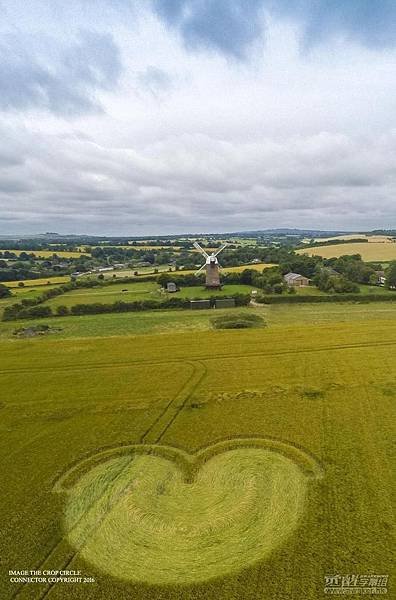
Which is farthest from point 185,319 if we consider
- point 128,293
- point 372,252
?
point 372,252

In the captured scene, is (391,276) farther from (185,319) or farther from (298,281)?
(185,319)

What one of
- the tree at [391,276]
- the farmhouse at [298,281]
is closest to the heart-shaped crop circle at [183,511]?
the farmhouse at [298,281]

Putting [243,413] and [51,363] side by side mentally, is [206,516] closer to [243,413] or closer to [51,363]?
[243,413]

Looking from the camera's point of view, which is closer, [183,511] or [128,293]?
[183,511]

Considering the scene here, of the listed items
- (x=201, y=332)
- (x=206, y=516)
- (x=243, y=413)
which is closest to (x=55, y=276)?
(x=201, y=332)

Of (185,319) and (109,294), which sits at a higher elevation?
(109,294)

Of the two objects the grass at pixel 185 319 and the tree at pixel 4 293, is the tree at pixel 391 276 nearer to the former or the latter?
the grass at pixel 185 319

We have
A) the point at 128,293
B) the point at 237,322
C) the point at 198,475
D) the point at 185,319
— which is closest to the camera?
the point at 198,475
